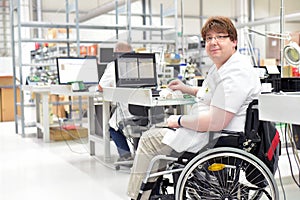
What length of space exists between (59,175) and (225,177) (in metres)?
2.00

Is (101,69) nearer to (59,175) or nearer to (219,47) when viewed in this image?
(59,175)

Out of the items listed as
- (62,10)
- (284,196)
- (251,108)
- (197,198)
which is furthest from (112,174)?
(62,10)

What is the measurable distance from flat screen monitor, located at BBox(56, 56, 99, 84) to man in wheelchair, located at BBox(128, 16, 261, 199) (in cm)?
253

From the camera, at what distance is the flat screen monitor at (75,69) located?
14.9 feet

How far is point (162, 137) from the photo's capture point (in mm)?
1985

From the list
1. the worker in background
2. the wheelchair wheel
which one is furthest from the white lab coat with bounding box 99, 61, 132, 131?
the wheelchair wheel

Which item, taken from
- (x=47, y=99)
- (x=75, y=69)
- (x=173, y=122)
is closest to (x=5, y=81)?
(x=47, y=99)

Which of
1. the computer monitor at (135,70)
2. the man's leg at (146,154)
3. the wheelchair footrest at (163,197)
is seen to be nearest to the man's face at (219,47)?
the man's leg at (146,154)

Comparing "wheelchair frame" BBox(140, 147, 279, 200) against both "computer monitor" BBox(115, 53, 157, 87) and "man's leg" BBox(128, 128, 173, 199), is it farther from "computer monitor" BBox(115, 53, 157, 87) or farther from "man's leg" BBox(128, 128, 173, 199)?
"computer monitor" BBox(115, 53, 157, 87)

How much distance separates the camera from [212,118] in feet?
5.99

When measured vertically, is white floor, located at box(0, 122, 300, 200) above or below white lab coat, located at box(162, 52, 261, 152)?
below

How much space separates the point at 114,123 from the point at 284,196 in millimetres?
1285

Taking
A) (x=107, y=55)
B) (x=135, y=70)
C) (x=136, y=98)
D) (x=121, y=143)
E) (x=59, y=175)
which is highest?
(x=107, y=55)

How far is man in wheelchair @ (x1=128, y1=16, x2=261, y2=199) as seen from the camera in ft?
5.99
